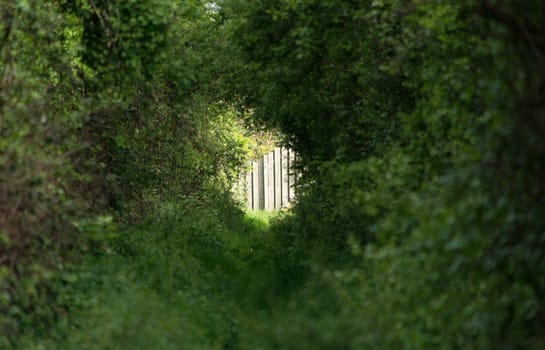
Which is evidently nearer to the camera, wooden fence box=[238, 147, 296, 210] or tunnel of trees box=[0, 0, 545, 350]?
tunnel of trees box=[0, 0, 545, 350]

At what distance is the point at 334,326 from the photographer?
6082 mm

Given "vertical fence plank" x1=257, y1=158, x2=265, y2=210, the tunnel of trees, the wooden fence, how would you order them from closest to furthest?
1. the tunnel of trees
2. the wooden fence
3. "vertical fence plank" x1=257, y1=158, x2=265, y2=210

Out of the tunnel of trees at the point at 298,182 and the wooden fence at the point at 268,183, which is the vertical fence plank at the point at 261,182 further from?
the tunnel of trees at the point at 298,182

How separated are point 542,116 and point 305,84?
845 cm

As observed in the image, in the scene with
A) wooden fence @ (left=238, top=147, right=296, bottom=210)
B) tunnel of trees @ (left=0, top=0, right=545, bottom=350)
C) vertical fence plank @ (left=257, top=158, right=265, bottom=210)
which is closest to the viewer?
tunnel of trees @ (left=0, top=0, right=545, bottom=350)

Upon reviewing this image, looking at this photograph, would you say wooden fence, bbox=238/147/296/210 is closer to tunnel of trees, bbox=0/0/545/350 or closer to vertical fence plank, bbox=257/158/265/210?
vertical fence plank, bbox=257/158/265/210

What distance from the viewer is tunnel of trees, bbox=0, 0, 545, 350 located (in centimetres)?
631

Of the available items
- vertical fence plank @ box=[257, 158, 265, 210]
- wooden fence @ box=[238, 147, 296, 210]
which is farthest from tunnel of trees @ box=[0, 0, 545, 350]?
vertical fence plank @ box=[257, 158, 265, 210]

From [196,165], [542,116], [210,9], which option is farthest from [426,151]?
[196,165]

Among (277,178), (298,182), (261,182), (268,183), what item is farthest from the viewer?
(261,182)

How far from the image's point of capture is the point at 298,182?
59.7ft

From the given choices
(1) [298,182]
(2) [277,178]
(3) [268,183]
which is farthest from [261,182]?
(1) [298,182]

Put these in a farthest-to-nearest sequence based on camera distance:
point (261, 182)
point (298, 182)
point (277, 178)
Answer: point (261, 182)
point (277, 178)
point (298, 182)

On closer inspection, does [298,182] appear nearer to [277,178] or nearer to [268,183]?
[277,178]
